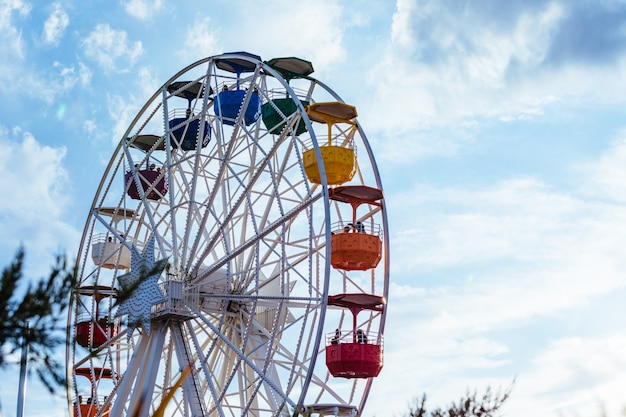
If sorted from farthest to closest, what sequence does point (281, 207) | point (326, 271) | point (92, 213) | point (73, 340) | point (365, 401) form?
point (92, 213) < point (365, 401) < point (281, 207) < point (326, 271) < point (73, 340)

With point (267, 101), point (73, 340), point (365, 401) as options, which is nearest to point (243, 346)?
point (365, 401)

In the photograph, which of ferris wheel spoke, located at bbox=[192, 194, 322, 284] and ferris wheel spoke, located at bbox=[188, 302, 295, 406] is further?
ferris wheel spoke, located at bbox=[192, 194, 322, 284]

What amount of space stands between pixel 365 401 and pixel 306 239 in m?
3.97

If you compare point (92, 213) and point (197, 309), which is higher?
point (92, 213)

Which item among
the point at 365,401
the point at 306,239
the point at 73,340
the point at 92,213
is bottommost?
the point at 73,340

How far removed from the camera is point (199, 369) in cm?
2386

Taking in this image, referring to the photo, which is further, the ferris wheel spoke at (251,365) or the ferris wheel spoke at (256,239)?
the ferris wheel spoke at (256,239)

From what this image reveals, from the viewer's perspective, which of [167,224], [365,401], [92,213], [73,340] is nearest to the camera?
[73,340]

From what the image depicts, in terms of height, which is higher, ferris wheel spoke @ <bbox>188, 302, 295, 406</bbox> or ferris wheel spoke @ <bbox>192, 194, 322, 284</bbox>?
ferris wheel spoke @ <bbox>192, 194, 322, 284</bbox>

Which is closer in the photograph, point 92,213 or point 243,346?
point 243,346

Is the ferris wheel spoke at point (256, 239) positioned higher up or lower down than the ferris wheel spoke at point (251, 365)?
higher up

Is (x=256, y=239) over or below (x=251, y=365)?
over

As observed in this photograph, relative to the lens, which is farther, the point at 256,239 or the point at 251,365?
the point at 256,239

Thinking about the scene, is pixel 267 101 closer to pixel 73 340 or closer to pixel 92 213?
pixel 92 213
